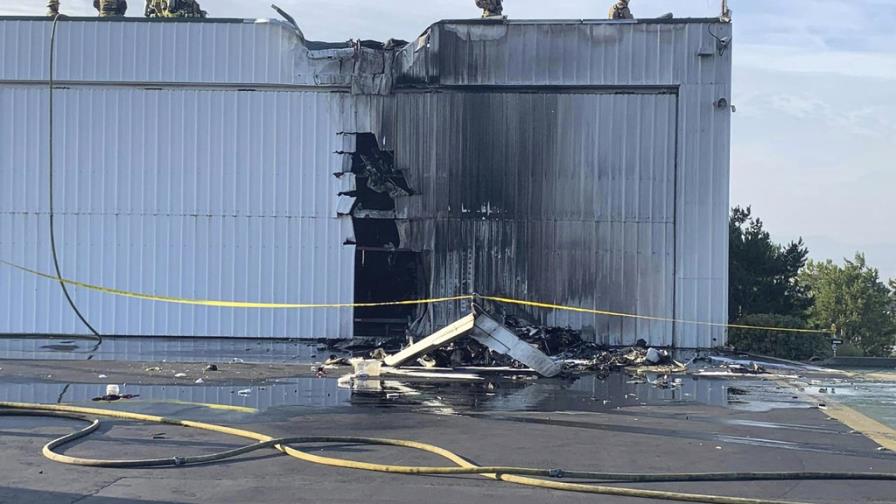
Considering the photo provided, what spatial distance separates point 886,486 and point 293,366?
11304mm

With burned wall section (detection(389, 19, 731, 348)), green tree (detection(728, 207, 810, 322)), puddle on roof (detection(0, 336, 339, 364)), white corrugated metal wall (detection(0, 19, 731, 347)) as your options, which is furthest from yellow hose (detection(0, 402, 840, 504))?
green tree (detection(728, 207, 810, 322))

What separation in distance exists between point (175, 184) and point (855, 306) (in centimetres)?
5823

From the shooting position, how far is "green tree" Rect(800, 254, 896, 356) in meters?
66.1

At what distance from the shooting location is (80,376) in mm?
15266

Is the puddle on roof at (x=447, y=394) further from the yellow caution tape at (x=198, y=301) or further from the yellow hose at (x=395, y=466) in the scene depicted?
the yellow caution tape at (x=198, y=301)

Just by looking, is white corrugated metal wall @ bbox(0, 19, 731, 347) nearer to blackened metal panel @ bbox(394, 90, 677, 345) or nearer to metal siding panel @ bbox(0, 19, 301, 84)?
metal siding panel @ bbox(0, 19, 301, 84)

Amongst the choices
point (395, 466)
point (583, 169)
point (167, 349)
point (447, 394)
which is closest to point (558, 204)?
point (583, 169)

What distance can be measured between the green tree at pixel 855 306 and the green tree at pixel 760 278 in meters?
34.4

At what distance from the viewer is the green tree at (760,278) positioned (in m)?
29.9

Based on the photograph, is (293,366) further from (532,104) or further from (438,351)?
(532,104)

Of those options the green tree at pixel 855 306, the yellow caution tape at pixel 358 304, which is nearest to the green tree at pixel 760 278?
the yellow caution tape at pixel 358 304

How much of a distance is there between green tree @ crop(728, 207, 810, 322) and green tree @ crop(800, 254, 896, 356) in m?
34.4

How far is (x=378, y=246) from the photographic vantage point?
862 inches

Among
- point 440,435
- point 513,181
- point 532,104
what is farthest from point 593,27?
point 440,435
